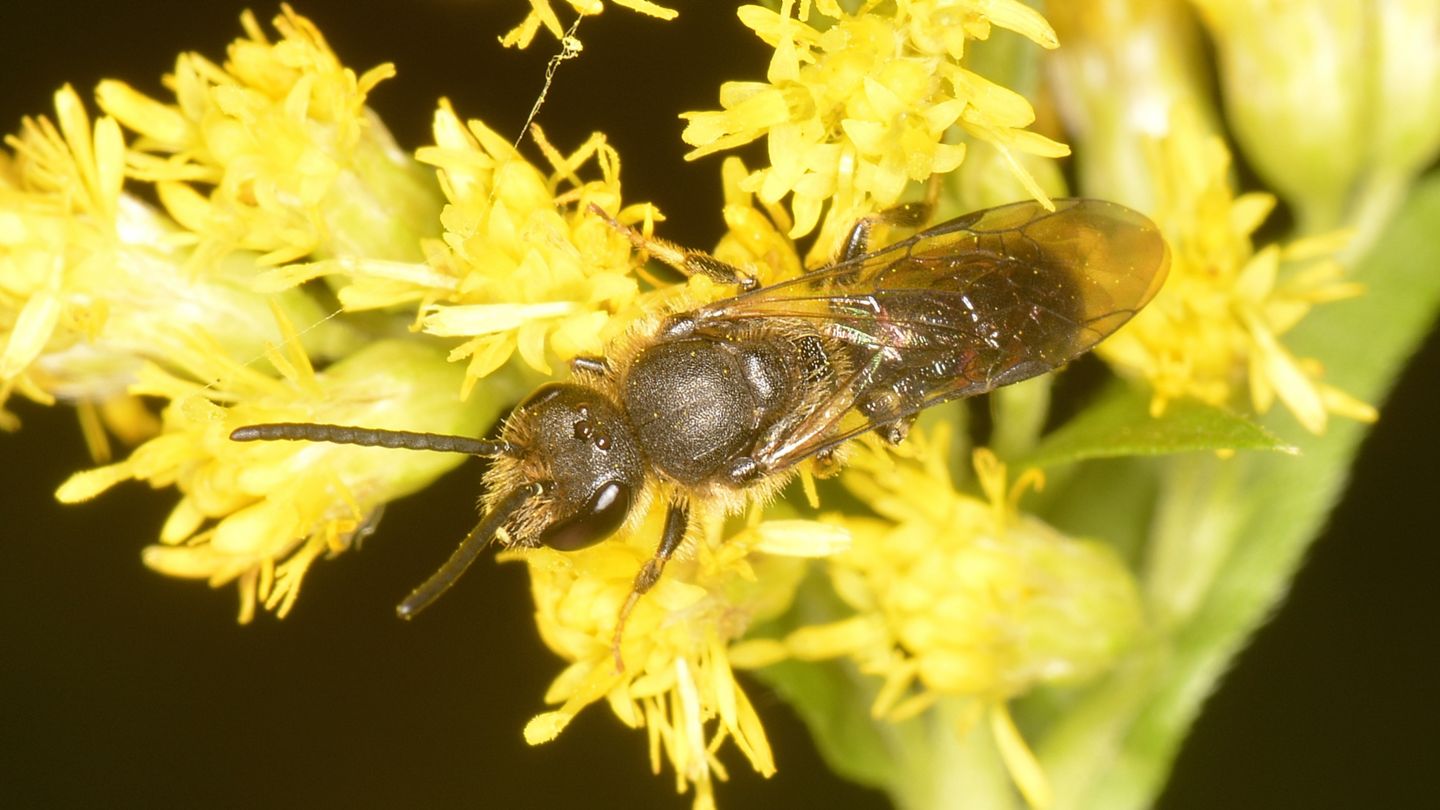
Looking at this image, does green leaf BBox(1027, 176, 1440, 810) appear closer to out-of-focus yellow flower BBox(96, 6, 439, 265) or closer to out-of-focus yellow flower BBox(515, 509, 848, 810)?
out-of-focus yellow flower BBox(515, 509, 848, 810)

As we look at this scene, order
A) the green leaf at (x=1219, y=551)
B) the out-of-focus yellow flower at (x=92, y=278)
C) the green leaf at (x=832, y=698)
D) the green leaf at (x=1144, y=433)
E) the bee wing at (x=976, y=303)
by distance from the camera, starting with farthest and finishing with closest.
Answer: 1. the green leaf at (x=1219, y=551)
2. the green leaf at (x=832, y=698)
3. the out-of-focus yellow flower at (x=92, y=278)
4. the bee wing at (x=976, y=303)
5. the green leaf at (x=1144, y=433)

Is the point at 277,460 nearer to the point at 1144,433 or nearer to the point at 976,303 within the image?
the point at 976,303

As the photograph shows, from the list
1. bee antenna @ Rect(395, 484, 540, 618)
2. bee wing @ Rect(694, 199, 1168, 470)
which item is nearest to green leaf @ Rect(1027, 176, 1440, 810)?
bee wing @ Rect(694, 199, 1168, 470)

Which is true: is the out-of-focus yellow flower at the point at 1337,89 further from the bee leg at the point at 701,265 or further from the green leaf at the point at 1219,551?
the bee leg at the point at 701,265

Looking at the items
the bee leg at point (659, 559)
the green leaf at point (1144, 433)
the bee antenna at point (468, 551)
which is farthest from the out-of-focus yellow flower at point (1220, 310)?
the bee antenna at point (468, 551)

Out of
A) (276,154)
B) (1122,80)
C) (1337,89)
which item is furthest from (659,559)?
(1337,89)

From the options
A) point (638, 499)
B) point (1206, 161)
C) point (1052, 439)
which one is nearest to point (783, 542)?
point (638, 499)
